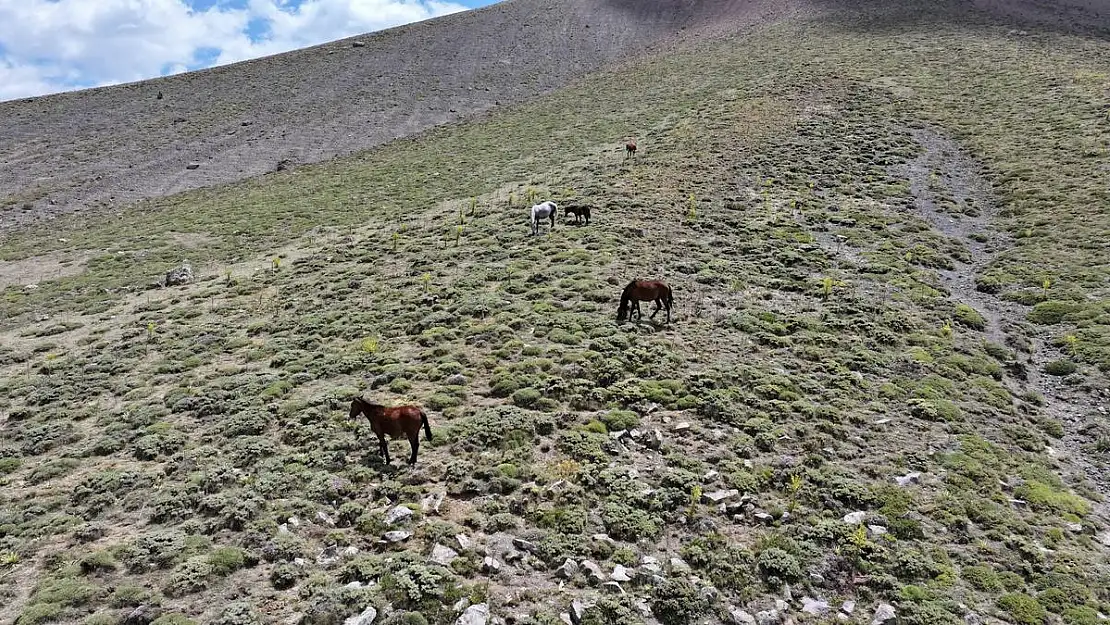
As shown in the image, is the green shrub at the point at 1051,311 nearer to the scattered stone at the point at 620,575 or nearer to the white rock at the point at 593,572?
the scattered stone at the point at 620,575

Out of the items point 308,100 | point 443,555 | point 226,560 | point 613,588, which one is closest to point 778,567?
point 613,588

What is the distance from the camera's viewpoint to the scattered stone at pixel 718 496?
36.6 feet

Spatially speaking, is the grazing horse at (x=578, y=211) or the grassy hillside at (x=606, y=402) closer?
the grassy hillside at (x=606, y=402)

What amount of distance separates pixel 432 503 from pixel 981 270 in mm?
23322

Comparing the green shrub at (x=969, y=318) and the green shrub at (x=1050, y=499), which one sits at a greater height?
the green shrub at (x=969, y=318)

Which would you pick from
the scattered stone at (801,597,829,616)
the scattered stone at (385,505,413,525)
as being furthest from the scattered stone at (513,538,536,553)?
the scattered stone at (801,597,829,616)

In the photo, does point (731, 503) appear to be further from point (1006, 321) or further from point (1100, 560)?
point (1006, 321)

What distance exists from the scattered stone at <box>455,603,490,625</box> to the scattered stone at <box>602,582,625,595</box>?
1782 mm

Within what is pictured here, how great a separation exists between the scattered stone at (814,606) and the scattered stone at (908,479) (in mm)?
3995

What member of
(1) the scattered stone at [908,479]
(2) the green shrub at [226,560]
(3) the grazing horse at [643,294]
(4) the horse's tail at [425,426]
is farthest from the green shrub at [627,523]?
(3) the grazing horse at [643,294]

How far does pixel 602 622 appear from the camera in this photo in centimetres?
847

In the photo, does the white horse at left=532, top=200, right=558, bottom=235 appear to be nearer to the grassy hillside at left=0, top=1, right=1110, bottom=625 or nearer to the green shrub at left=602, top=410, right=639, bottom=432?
the grassy hillside at left=0, top=1, right=1110, bottom=625

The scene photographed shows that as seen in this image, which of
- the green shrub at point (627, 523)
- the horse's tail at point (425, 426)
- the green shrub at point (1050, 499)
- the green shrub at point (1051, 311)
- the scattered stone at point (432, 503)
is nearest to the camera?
the green shrub at point (627, 523)

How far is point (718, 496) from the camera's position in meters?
11.2
